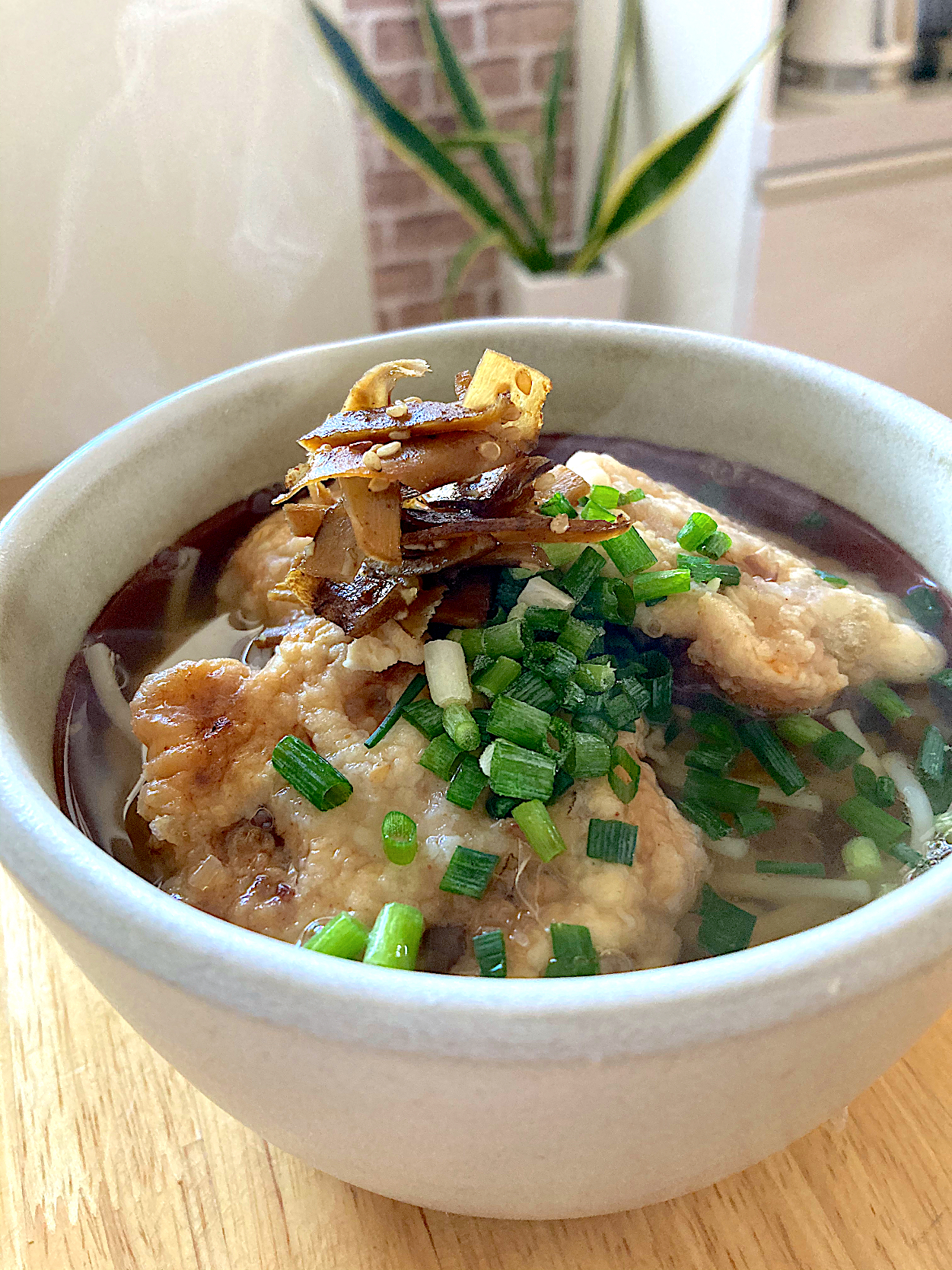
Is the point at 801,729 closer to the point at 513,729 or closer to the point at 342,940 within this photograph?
the point at 513,729

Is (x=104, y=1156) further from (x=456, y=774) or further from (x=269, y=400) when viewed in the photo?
(x=269, y=400)

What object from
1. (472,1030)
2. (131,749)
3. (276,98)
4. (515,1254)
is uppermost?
(276,98)


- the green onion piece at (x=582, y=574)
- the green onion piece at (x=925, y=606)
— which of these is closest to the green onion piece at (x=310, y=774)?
the green onion piece at (x=582, y=574)

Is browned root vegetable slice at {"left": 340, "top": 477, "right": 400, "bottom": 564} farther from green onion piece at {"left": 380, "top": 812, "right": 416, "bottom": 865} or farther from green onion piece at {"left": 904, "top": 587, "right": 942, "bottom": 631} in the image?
green onion piece at {"left": 904, "top": 587, "right": 942, "bottom": 631}

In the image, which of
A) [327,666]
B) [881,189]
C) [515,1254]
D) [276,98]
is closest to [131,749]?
[327,666]

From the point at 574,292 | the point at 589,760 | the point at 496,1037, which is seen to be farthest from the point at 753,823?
the point at 574,292

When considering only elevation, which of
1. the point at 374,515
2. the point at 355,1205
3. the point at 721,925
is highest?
the point at 374,515
